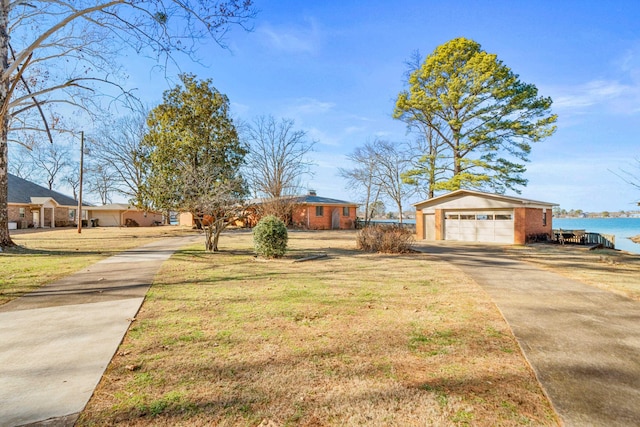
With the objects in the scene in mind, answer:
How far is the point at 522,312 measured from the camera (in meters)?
5.23

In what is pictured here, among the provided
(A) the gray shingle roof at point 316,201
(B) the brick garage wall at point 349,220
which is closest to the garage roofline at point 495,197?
(A) the gray shingle roof at point 316,201

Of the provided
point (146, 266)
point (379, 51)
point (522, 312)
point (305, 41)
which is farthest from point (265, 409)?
point (379, 51)

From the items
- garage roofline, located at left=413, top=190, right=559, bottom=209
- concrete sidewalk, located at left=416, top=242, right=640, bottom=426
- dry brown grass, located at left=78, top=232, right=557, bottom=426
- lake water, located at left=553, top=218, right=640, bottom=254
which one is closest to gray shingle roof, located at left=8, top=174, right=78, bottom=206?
dry brown grass, located at left=78, top=232, right=557, bottom=426

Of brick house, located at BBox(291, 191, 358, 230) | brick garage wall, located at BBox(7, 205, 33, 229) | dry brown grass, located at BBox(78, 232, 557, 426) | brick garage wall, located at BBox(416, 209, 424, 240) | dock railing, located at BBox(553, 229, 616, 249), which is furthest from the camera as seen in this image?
brick house, located at BBox(291, 191, 358, 230)

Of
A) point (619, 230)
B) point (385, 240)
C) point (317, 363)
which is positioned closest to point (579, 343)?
point (317, 363)

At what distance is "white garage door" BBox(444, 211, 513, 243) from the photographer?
1916cm

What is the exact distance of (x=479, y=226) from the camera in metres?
20.3

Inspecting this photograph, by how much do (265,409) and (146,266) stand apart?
27.6 ft

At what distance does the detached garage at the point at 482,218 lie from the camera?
1870 cm

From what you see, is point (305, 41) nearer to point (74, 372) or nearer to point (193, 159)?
point (74, 372)

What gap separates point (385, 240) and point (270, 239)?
505 cm

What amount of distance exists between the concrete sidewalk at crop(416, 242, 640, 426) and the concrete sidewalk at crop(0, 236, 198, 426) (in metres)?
4.01

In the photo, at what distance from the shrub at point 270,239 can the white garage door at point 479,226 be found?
14271 mm

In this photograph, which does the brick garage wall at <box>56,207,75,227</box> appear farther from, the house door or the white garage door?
the white garage door
